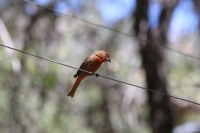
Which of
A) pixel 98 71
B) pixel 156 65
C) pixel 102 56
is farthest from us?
pixel 98 71

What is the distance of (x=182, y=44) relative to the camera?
14.9 meters

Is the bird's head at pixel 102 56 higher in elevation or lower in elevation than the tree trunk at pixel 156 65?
lower

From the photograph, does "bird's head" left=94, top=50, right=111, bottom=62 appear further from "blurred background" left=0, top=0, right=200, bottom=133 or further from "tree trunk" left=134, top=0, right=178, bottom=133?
"tree trunk" left=134, top=0, right=178, bottom=133

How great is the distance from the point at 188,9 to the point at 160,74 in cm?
241

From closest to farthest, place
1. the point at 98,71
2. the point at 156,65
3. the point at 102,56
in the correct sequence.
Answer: the point at 102,56 < the point at 156,65 < the point at 98,71

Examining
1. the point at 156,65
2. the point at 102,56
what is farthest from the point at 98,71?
the point at 102,56

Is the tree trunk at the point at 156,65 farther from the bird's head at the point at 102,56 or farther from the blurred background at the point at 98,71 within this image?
the bird's head at the point at 102,56

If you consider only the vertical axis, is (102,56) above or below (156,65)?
below

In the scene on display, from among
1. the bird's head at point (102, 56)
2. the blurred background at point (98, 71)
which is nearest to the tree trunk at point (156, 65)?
the blurred background at point (98, 71)

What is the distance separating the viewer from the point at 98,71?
1161 centimetres

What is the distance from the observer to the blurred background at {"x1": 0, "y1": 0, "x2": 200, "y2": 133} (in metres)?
8.79

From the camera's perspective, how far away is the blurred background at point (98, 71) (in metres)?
8.79

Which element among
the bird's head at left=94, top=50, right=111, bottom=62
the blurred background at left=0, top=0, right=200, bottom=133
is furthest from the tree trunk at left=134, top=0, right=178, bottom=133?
the bird's head at left=94, top=50, right=111, bottom=62

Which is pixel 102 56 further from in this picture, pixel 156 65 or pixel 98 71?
pixel 98 71
